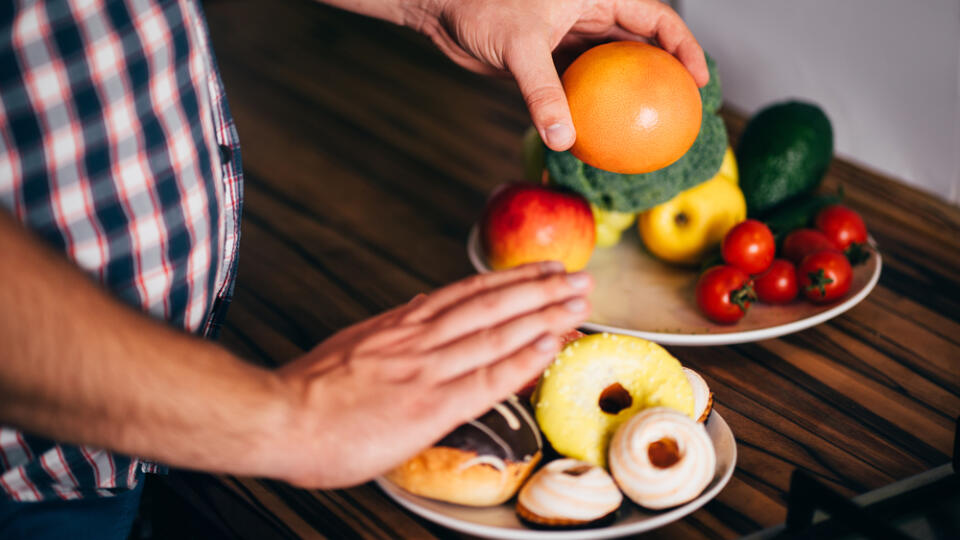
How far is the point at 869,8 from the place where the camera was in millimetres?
1406

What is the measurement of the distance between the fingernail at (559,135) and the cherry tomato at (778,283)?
324mm

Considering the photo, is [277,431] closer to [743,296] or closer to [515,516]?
[515,516]

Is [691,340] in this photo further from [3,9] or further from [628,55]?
[3,9]

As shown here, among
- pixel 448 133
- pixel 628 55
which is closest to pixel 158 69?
pixel 628 55

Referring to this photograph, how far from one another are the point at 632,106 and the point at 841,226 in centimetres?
42

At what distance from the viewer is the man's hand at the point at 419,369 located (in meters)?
0.60

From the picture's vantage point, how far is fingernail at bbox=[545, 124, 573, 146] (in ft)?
2.96

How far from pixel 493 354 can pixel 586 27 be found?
653 mm

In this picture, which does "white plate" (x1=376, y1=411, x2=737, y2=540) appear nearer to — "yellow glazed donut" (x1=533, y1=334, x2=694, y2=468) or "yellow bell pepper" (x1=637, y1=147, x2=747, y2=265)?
"yellow glazed donut" (x1=533, y1=334, x2=694, y2=468)

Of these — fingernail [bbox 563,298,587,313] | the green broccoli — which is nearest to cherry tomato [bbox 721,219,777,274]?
the green broccoli

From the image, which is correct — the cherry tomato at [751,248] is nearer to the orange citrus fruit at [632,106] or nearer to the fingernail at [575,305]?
the orange citrus fruit at [632,106]

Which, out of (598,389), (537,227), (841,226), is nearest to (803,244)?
(841,226)

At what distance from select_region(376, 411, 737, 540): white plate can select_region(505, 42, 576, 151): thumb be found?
41 centimetres

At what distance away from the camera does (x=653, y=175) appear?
1.05m
